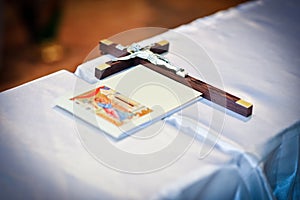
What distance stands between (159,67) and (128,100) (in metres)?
0.17

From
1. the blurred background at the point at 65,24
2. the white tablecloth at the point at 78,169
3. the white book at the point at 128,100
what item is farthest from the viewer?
the blurred background at the point at 65,24

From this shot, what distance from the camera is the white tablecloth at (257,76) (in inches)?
49.4

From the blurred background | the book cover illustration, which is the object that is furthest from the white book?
the blurred background

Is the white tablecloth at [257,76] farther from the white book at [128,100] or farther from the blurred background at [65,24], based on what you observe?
the blurred background at [65,24]

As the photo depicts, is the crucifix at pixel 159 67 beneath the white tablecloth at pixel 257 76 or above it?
above

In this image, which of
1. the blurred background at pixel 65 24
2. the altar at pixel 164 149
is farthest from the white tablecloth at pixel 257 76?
the blurred background at pixel 65 24

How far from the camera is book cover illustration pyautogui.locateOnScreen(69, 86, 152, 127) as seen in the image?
1.25 m

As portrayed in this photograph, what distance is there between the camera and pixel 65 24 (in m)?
3.50

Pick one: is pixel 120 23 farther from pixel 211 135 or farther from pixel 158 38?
pixel 211 135

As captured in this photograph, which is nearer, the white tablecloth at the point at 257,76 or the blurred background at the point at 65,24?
the white tablecloth at the point at 257,76

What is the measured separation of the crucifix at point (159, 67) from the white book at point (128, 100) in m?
0.02

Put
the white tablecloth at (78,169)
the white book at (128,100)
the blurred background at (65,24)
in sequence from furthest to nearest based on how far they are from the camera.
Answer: the blurred background at (65,24) < the white book at (128,100) < the white tablecloth at (78,169)

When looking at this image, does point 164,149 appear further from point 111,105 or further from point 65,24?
point 65,24

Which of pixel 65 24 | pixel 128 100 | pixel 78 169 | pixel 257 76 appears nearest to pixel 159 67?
pixel 128 100
